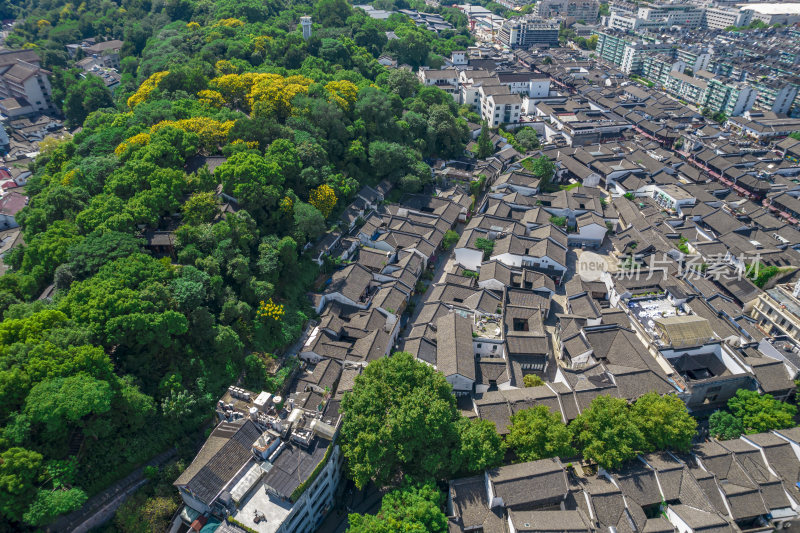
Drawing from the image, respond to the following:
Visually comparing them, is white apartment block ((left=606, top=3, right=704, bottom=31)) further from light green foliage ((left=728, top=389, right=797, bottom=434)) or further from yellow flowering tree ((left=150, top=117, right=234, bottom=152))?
light green foliage ((left=728, top=389, right=797, bottom=434))

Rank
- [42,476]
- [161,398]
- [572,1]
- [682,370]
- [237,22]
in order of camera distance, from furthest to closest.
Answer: [572,1]
[237,22]
[682,370]
[161,398]
[42,476]

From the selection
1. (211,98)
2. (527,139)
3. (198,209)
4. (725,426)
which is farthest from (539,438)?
(527,139)

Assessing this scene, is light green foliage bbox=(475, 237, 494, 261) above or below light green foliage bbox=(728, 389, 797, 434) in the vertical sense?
above

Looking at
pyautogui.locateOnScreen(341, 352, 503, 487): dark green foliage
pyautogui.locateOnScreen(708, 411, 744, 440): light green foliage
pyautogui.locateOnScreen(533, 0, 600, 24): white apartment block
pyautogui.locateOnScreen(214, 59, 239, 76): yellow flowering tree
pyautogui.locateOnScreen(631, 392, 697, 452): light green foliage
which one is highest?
pyautogui.locateOnScreen(214, 59, 239, 76): yellow flowering tree

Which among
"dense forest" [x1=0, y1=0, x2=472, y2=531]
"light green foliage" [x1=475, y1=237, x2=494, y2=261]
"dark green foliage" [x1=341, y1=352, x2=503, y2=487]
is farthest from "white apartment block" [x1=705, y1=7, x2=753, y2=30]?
"dark green foliage" [x1=341, y1=352, x2=503, y2=487]

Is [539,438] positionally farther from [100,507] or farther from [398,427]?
[100,507]

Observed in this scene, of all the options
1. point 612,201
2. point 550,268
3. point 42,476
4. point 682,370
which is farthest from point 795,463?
point 42,476

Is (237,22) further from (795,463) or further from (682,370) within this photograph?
(795,463)
